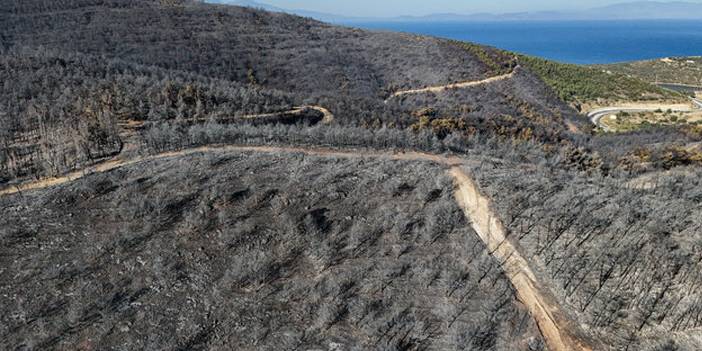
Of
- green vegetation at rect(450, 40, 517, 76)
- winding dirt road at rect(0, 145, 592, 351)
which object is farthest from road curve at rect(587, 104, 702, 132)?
winding dirt road at rect(0, 145, 592, 351)

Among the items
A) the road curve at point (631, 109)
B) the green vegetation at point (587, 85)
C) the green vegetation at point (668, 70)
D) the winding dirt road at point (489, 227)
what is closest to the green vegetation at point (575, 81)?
the green vegetation at point (587, 85)

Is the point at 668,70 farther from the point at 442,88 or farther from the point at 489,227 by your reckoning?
the point at 489,227

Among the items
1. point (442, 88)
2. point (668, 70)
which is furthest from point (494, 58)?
point (668, 70)

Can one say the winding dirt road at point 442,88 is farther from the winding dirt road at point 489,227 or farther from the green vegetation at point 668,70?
the green vegetation at point 668,70

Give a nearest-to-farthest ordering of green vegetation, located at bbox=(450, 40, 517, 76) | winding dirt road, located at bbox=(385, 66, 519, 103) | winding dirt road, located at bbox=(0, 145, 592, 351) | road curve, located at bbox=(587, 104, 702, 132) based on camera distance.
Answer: winding dirt road, located at bbox=(0, 145, 592, 351) → winding dirt road, located at bbox=(385, 66, 519, 103) → road curve, located at bbox=(587, 104, 702, 132) → green vegetation, located at bbox=(450, 40, 517, 76)

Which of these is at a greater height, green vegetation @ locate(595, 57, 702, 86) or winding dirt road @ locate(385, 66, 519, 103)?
green vegetation @ locate(595, 57, 702, 86)

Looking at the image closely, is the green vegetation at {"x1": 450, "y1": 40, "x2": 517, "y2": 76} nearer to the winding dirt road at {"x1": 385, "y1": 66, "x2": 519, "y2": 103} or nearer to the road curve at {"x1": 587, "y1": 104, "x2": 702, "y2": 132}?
the winding dirt road at {"x1": 385, "y1": 66, "x2": 519, "y2": 103}

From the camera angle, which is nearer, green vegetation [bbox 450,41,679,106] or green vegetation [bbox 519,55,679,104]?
green vegetation [bbox 450,41,679,106]

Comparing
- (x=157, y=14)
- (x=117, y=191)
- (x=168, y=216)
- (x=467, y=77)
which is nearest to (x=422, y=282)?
(x=168, y=216)

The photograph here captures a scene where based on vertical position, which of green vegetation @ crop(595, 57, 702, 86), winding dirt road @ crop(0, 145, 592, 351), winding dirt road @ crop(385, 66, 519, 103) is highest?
green vegetation @ crop(595, 57, 702, 86)
